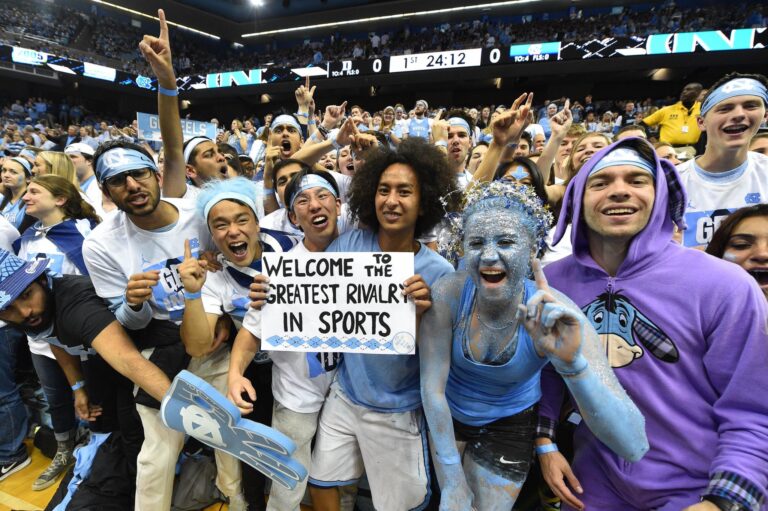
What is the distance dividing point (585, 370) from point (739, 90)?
2.44m

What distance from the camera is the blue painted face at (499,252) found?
4.49ft

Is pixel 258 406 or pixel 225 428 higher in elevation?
pixel 225 428

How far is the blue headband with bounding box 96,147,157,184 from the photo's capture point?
2.17m

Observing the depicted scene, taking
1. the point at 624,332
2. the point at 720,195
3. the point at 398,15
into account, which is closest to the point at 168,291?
the point at 624,332

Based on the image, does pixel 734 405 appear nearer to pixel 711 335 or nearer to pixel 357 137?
pixel 711 335

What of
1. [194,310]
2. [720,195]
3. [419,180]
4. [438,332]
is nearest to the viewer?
[438,332]

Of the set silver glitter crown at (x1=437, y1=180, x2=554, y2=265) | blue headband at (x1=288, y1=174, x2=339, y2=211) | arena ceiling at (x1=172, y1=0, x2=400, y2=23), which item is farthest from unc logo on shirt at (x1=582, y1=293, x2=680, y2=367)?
arena ceiling at (x1=172, y1=0, x2=400, y2=23)

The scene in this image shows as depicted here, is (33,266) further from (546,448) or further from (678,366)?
(678,366)

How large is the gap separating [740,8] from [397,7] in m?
17.1

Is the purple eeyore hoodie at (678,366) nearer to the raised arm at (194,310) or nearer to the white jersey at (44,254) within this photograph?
A: the raised arm at (194,310)

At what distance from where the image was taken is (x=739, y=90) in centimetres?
234

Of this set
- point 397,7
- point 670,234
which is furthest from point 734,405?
point 397,7

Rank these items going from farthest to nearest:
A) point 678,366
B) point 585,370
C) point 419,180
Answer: point 419,180, point 678,366, point 585,370

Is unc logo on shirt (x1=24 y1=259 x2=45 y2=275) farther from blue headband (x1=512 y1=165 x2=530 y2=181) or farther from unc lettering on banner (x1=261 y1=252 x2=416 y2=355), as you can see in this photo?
blue headband (x1=512 y1=165 x2=530 y2=181)
